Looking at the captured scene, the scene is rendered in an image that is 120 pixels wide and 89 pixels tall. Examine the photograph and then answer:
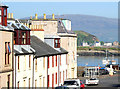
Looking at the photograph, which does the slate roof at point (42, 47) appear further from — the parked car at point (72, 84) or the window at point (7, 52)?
the window at point (7, 52)

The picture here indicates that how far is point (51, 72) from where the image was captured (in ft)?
164

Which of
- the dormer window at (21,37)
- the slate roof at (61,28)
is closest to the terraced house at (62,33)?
the slate roof at (61,28)

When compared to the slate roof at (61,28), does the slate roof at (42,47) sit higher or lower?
lower

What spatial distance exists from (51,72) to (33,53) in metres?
8.76

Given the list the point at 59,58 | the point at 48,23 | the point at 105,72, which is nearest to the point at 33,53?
the point at 59,58

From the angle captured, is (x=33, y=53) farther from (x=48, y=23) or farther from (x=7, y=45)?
(x=48, y=23)

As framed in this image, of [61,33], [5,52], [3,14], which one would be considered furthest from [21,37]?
[61,33]

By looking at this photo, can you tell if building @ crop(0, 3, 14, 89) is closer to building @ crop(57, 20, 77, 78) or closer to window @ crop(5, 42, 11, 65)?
window @ crop(5, 42, 11, 65)

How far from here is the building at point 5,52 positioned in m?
32.3

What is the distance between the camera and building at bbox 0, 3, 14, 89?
3234 centimetres

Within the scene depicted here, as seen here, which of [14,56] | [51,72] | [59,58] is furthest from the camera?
[59,58]

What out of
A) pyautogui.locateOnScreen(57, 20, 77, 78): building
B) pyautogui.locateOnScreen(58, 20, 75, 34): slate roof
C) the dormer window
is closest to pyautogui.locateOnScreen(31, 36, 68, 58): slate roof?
the dormer window

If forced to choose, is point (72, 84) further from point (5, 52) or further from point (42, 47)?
point (5, 52)

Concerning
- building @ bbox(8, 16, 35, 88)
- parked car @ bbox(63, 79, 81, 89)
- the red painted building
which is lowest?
Result: parked car @ bbox(63, 79, 81, 89)
